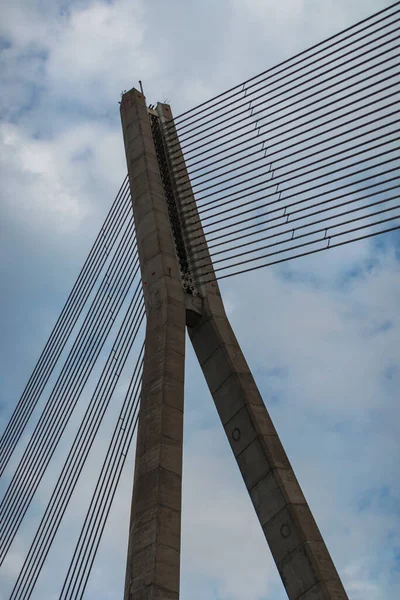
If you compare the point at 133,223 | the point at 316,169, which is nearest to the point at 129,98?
the point at 133,223

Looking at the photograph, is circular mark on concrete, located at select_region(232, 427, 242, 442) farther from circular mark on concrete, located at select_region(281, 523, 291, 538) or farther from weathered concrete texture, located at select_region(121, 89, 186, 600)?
circular mark on concrete, located at select_region(281, 523, 291, 538)

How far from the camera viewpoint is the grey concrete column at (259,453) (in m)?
14.2

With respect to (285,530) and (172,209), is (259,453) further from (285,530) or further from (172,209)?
(172,209)

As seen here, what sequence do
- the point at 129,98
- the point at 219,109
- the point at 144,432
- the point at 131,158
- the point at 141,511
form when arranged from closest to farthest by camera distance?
the point at 141,511 → the point at 144,432 → the point at 219,109 → the point at 131,158 → the point at 129,98

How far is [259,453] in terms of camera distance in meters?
15.9

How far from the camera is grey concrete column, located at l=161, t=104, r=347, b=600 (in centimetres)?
1425

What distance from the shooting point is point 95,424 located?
18.7m

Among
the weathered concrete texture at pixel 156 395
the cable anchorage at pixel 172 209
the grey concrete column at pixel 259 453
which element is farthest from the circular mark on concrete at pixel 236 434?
the cable anchorage at pixel 172 209

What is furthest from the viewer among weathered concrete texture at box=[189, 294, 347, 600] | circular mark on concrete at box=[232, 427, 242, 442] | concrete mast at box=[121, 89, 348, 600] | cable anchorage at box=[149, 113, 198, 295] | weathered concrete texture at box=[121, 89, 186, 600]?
cable anchorage at box=[149, 113, 198, 295]

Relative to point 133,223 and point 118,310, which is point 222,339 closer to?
point 118,310

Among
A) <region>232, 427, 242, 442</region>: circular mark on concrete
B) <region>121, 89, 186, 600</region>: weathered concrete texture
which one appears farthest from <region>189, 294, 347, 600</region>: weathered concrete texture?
<region>121, 89, 186, 600</region>: weathered concrete texture

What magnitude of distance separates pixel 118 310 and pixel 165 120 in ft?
19.3

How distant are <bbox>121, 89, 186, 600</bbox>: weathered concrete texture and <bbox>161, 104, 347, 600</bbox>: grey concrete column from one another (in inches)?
34.4

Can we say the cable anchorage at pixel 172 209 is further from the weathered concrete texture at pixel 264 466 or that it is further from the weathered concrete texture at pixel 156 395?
the weathered concrete texture at pixel 264 466
